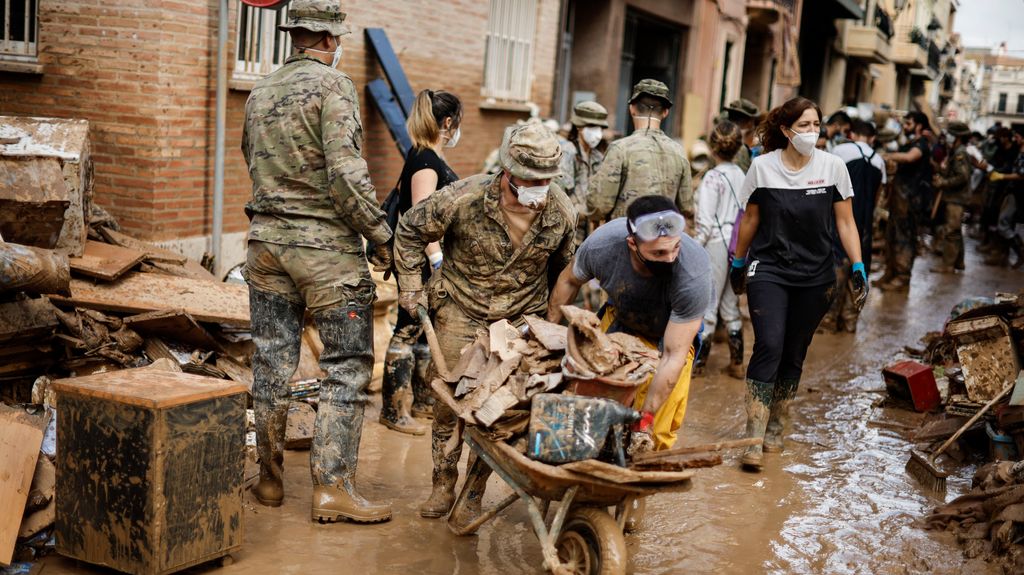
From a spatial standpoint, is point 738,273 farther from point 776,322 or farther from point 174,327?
point 174,327

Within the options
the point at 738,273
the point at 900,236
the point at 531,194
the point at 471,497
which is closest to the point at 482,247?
the point at 531,194

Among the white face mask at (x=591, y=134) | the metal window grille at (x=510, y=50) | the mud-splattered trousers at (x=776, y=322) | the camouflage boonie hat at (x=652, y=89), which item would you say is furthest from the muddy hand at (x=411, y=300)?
the metal window grille at (x=510, y=50)

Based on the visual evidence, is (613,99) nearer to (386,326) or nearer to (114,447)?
(386,326)

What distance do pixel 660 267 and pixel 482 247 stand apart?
84cm

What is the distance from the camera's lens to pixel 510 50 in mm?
13789

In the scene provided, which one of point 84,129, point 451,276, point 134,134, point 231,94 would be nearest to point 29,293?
point 84,129

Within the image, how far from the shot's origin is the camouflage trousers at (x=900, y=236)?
12961mm

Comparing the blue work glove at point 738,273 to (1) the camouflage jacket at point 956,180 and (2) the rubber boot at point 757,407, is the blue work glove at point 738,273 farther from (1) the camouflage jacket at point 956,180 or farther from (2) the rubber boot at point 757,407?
(1) the camouflage jacket at point 956,180

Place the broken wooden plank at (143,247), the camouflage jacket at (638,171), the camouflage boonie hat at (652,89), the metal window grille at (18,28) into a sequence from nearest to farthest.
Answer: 1. the broken wooden plank at (143,247)
2. the camouflage boonie hat at (652,89)
3. the camouflage jacket at (638,171)
4. the metal window grille at (18,28)

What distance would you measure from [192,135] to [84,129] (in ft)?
5.84

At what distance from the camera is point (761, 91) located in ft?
87.0

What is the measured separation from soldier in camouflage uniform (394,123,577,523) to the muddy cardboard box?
1057mm

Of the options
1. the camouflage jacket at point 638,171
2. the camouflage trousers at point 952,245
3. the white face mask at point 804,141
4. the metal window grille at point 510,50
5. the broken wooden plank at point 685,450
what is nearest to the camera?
the broken wooden plank at point 685,450

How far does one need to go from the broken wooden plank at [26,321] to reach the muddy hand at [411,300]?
6.43 feet
